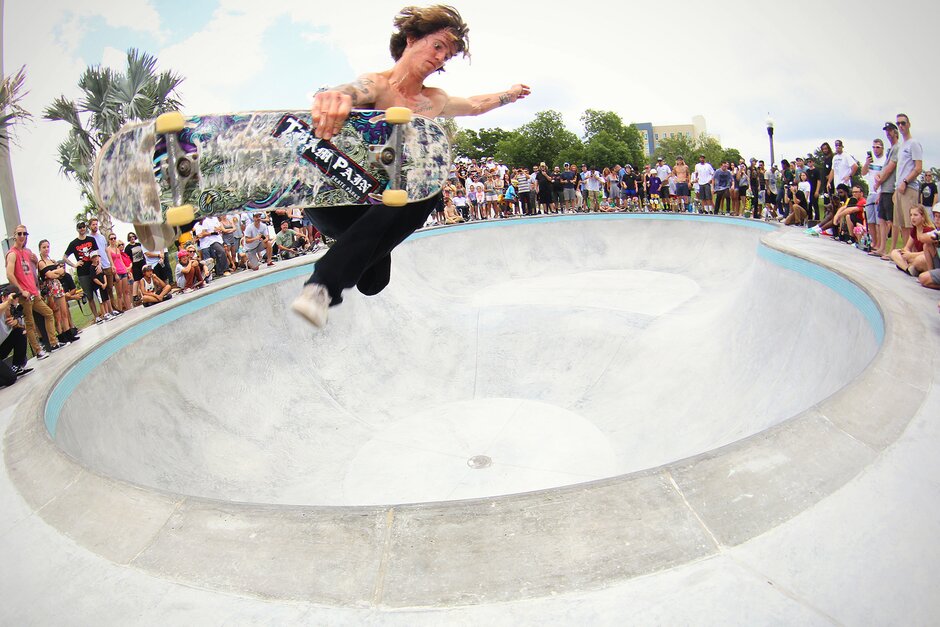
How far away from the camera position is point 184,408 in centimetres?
647

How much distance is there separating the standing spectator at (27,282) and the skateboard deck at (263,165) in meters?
4.49

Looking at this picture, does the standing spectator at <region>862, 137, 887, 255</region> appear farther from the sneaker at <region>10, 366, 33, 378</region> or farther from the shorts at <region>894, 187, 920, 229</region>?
the sneaker at <region>10, 366, 33, 378</region>

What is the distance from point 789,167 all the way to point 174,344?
42.0 ft

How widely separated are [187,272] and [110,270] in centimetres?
112

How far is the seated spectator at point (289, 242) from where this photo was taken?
1279cm

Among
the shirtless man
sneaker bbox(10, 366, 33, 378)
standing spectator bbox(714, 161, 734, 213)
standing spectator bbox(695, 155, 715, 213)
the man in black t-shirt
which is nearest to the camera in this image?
sneaker bbox(10, 366, 33, 378)

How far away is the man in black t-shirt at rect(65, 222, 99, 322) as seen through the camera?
28.2 ft

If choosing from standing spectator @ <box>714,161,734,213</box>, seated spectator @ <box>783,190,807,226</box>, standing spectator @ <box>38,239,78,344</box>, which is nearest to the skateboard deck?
standing spectator @ <box>38,239,78,344</box>

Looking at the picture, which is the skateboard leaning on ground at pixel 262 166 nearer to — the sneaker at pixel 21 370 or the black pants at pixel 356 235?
the black pants at pixel 356 235

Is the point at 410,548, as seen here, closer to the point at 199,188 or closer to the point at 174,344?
the point at 199,188

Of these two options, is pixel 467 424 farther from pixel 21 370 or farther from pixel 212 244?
pixel 212 244

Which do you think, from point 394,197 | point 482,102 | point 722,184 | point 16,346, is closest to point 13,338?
point 16,346

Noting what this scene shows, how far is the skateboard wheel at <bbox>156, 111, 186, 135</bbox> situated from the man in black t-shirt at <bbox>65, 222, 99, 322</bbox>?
6627 mm

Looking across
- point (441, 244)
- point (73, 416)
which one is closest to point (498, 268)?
point (441, 244)
